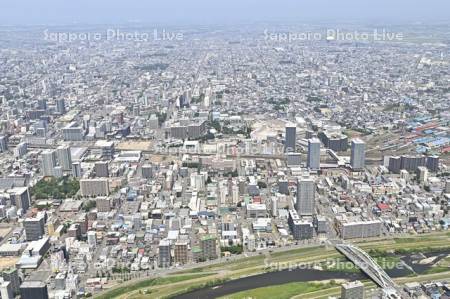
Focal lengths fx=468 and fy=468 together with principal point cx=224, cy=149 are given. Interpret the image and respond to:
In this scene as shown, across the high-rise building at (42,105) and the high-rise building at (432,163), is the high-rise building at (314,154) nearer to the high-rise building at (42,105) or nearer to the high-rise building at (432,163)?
the high-rise building at (432,163)

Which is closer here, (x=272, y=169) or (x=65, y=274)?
(x=65, y=274)

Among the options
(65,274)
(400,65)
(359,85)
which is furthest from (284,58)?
(65,274)

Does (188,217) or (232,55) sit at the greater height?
(232,55)

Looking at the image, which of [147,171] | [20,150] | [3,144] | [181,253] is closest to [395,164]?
[147,171]

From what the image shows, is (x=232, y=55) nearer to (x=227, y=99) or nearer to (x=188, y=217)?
Result: (x=227, y=99)

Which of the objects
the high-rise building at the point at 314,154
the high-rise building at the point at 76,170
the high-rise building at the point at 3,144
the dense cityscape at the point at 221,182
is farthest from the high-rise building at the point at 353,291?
the high-rise building at the point at 3,144

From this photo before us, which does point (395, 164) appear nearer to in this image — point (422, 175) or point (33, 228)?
point (422, 175)
